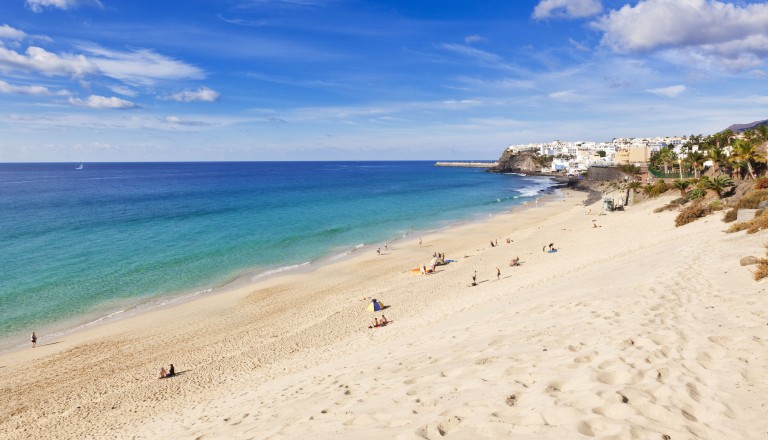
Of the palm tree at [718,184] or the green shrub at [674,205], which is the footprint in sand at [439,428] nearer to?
the palm tree at [718,184]

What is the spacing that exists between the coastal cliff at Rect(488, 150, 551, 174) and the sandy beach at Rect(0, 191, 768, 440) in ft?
500

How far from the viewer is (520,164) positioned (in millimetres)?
178125

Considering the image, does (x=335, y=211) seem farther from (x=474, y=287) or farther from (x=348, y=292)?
(x=474, y=287)

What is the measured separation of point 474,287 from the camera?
74.2 ft

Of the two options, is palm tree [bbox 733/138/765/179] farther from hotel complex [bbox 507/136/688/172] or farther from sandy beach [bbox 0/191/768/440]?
hotel complex [bbox 507/136/688/172]

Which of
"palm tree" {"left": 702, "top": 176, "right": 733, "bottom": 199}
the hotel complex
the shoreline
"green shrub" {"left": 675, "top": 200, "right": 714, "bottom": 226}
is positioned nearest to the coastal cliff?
the hotel complex

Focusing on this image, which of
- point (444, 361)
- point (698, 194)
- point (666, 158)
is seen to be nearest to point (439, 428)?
point (444, 361)

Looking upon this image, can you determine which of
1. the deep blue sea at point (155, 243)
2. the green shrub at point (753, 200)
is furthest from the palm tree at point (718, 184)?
the deep blue sea at point (155, 243)

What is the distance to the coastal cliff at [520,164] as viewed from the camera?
171 meters

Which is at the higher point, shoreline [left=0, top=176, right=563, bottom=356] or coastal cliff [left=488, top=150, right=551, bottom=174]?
coastal cliff [left=488, top=150, right=551, bottom=174]

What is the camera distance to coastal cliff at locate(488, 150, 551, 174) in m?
171

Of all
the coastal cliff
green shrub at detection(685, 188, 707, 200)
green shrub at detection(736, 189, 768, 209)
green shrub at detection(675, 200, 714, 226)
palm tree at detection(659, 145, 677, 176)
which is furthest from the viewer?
the coastal cliff

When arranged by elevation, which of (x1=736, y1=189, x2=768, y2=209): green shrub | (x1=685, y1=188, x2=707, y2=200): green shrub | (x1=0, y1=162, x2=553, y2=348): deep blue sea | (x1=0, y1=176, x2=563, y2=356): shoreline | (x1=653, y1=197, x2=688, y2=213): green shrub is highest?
(x1=736, y1=189, x2=768, y2=209): green shrub

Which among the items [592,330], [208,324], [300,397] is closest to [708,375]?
[592,330]
